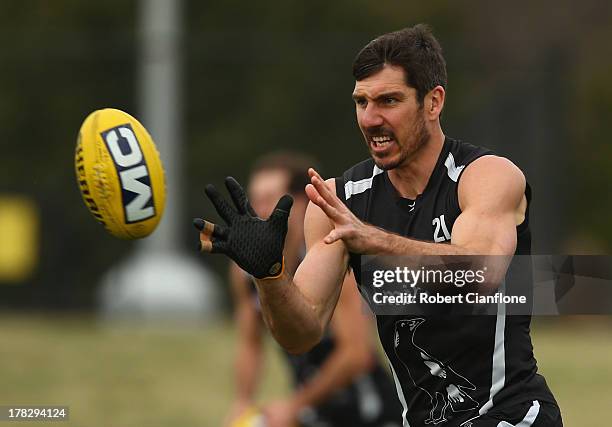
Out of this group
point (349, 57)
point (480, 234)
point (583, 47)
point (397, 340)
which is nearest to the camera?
point (480, 234)

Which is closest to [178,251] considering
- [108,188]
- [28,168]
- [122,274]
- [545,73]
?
[122,274]

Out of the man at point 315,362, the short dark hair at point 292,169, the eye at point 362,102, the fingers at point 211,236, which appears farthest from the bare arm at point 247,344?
the fingers at point 211,236

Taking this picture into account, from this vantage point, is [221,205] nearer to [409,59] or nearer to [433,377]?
[409,59]

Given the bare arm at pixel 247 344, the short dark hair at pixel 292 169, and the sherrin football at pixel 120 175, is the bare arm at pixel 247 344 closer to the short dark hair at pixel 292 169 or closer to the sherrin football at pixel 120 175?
the short dark hair at pixel 292 169

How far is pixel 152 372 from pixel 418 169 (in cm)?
906

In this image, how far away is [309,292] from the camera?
5.13m

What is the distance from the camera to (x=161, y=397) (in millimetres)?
12594

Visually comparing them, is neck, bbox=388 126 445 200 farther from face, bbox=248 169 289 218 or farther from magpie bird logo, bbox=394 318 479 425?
face, bbox=248 169 289 218

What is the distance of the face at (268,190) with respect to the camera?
24.8 feet

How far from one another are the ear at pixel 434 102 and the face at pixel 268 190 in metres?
2.38

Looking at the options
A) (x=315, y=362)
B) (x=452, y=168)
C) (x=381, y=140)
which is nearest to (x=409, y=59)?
(x=381, y=140)

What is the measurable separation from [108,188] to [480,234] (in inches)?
58.2

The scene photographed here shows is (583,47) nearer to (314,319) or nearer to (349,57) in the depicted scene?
(349,57)

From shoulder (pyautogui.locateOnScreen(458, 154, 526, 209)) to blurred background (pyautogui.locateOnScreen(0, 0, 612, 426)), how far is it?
8193mm
